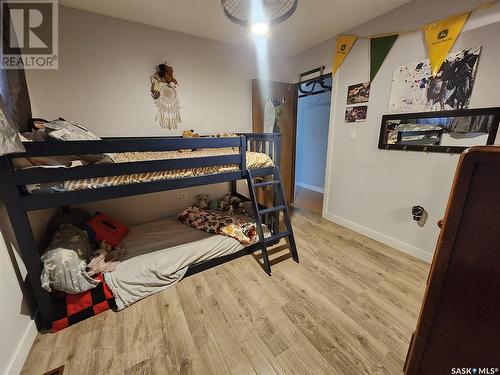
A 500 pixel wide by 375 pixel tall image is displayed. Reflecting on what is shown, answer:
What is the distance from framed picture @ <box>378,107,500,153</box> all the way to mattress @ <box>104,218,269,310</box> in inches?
66.4

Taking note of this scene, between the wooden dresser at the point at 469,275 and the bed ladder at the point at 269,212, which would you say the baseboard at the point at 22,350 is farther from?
the wooden dresser at the point at 469,275

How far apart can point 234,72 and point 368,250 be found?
282cm

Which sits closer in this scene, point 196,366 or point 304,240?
point 196,366

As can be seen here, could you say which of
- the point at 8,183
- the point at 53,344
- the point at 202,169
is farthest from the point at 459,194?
the point at 53,344

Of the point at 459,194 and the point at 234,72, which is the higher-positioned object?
the point at 234,72

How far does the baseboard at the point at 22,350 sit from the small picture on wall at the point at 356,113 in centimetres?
336

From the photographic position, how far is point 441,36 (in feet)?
5.57

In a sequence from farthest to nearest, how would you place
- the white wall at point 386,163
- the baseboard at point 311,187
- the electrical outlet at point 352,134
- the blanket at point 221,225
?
1. the baseboard at point 311,187
2. the electrical outlet at point 352,134
3. the blanket at point 221,225
4. the white wall at point 386,163

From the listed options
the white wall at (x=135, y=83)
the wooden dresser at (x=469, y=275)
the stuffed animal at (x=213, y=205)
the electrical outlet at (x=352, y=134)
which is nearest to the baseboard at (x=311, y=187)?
the electrical outlet at (x=352, y=134)

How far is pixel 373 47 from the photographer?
2.15 meters

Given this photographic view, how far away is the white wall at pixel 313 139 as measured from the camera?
399 cm

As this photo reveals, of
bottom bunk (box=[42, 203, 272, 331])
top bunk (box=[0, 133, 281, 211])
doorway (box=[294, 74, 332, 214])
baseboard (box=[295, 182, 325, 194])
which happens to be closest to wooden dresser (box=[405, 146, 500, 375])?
top bunk (box=[0, 133, 281, 211])

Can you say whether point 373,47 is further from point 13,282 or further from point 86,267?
point 13,282

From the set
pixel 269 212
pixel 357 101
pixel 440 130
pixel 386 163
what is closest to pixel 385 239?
pixel 386 163
